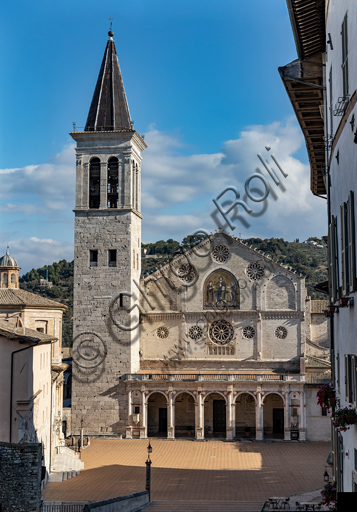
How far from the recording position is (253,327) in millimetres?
45781

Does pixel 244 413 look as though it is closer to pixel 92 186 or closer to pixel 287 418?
pixel 287 418

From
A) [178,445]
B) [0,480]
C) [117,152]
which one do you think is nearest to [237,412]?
[178,445]

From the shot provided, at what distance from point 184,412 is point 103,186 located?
1796cm

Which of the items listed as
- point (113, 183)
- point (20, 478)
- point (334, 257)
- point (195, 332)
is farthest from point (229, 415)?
point (334, 257)

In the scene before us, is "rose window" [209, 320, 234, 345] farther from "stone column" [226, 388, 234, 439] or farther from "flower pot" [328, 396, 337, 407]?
"flower pot" [328, 396, 337, 407]

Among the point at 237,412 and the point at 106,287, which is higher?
the point at 106,287

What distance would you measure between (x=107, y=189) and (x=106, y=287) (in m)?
7.38

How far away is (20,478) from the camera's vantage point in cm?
2267

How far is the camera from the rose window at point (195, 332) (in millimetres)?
46156

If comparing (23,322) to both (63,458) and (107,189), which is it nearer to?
(63,458)

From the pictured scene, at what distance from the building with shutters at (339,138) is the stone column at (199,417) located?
1151 inches

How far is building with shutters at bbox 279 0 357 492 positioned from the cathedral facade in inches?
1134

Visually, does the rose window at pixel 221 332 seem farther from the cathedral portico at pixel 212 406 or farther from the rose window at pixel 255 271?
the rose window at pixel 255 271

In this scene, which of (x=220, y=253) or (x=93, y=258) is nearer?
(x=93, y=258)
